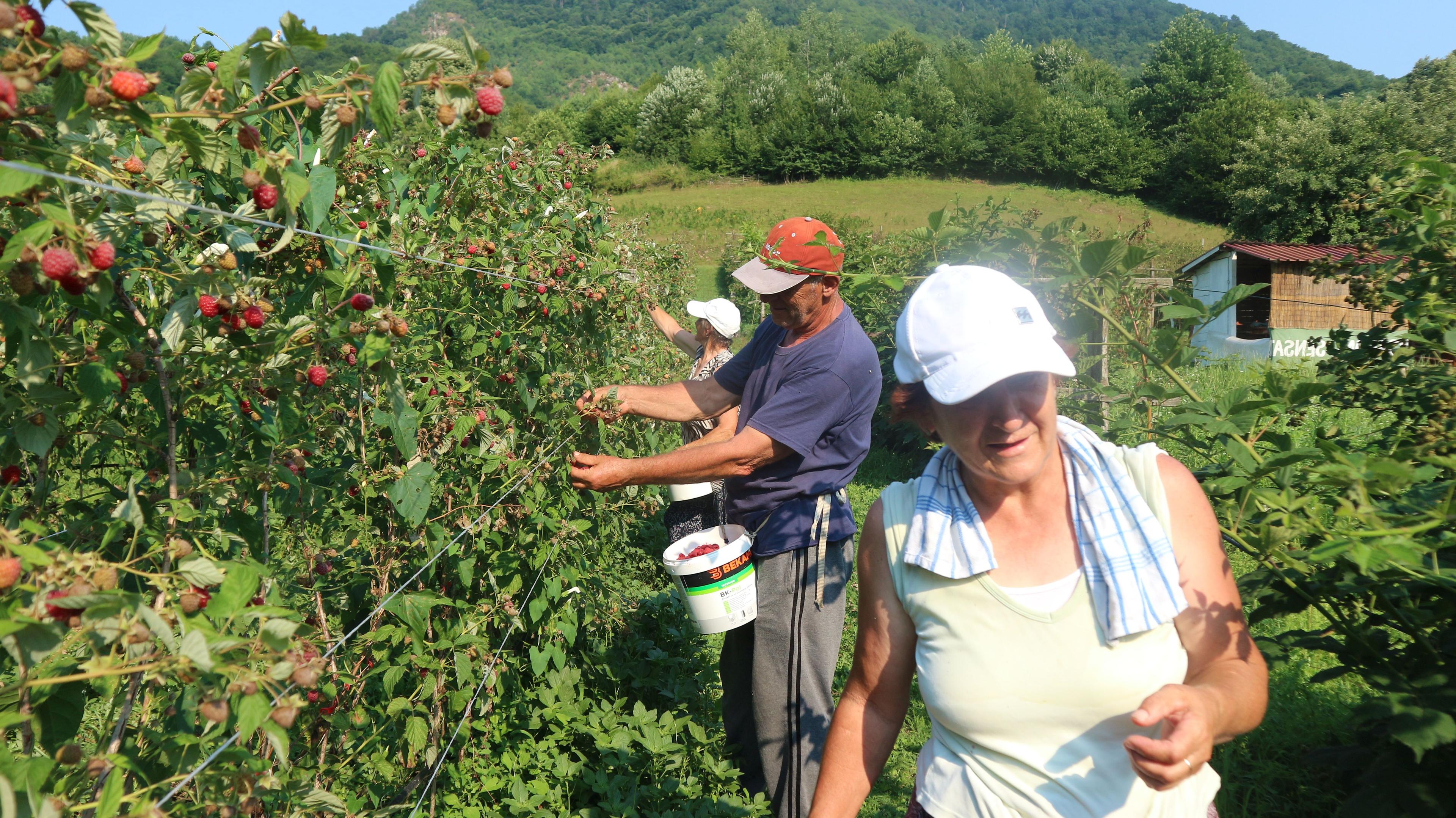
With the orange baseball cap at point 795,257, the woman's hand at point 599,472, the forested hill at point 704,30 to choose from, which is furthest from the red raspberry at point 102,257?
the forested hill at point 704,30

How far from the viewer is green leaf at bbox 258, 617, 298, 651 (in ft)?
2.95

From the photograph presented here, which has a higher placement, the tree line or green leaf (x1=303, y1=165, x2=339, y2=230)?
green leaf (x1=303, y1=165, x2=339, y2=230)

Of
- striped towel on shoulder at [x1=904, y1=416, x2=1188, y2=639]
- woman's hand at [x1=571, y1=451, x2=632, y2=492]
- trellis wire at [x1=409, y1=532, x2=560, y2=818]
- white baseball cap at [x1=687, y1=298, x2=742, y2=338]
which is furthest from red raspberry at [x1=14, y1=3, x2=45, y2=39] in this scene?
white baseball cap at [x1=687, y1=298, x2=742, y2=338]

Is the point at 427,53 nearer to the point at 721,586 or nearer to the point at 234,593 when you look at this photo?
the point at 234,593

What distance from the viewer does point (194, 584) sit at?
103cm

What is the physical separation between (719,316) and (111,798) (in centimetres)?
423

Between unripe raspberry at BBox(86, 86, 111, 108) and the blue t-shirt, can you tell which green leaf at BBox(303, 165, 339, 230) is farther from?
the blue t-shirt

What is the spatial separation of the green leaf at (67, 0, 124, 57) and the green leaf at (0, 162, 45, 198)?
187 mm

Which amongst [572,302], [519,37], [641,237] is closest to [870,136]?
[641,237]

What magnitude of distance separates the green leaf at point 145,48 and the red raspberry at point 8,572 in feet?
1.69

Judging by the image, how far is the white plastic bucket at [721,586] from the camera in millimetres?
2631

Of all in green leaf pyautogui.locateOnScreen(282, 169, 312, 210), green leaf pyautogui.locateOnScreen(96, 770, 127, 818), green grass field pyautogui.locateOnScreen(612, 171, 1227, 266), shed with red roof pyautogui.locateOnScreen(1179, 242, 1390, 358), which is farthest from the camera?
green grass field pyautogui.locateOnScreen(612, 171, 1227, 266)

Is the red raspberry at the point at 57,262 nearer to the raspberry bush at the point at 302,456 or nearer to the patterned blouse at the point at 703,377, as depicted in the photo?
the raspberry bush at the point at 302,456

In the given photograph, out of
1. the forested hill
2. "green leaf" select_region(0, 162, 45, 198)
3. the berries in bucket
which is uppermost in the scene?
the forested hill
